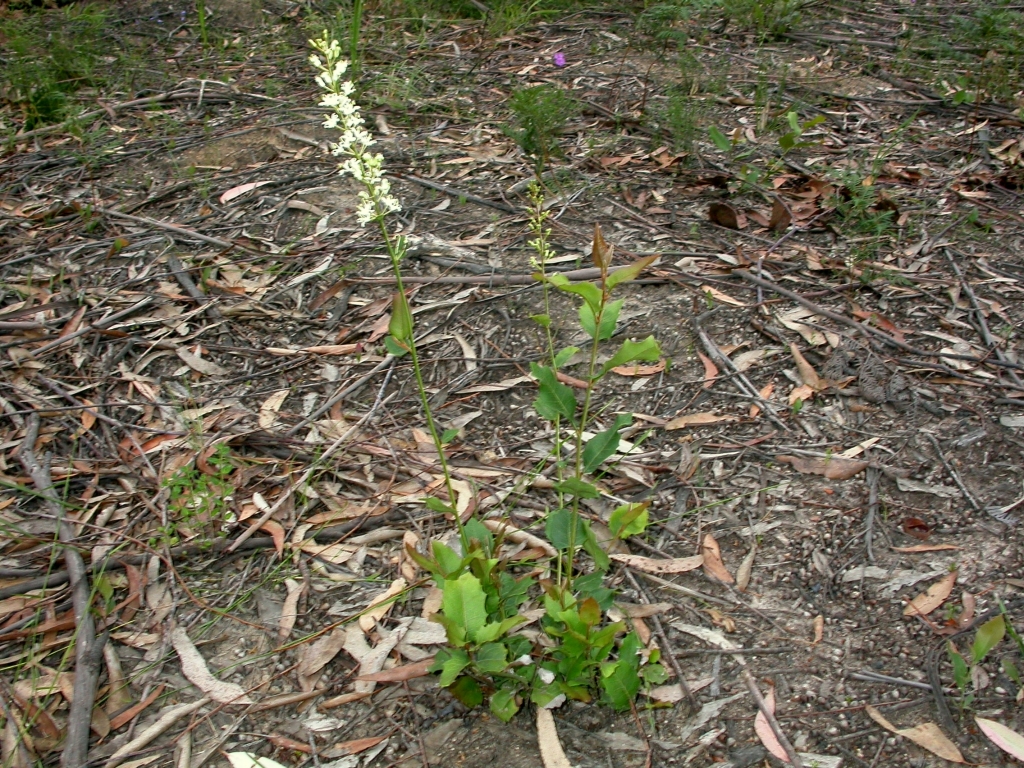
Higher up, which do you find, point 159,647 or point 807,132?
point 807,132

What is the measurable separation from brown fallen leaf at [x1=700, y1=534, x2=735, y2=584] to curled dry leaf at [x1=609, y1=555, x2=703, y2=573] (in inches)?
0.7

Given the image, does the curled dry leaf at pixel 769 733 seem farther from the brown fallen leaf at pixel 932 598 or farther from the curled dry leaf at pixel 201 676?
the curled dry leaf at pixel 201 676

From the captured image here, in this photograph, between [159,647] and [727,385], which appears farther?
[727,385]

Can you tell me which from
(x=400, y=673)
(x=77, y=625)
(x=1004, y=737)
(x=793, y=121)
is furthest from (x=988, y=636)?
(x=793, y=121)

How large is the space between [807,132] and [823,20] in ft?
5.08

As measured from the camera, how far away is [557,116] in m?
3.69

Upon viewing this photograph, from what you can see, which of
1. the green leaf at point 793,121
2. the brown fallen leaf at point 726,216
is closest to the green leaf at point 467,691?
the brown fallen leaf at point 726,216

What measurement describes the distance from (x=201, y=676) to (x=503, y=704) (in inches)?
30.7

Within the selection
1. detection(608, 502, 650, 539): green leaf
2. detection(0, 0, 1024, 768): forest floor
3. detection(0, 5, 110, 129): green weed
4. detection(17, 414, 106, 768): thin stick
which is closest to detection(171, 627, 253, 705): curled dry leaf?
detection(0, 0, 1024, 768): forest floor

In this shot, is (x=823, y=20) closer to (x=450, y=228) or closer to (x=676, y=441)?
(x=450, y=228)

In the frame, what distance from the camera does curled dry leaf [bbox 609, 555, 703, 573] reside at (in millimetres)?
2207

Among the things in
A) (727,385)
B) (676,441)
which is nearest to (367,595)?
(676,441)

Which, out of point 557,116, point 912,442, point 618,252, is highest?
point 557,116

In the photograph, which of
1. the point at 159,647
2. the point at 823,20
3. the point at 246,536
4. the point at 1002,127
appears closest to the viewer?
the point at 159,647
